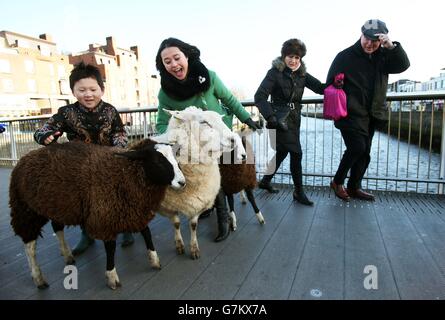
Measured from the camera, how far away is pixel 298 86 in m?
4.20

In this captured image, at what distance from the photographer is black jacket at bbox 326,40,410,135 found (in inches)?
156

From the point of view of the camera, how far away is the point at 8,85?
1873 inches

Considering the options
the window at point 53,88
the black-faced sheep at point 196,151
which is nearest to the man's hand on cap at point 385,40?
the black-faced sheep at point 196,151

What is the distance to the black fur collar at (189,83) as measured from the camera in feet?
10.1

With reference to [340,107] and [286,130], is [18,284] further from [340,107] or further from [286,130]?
[340,107]

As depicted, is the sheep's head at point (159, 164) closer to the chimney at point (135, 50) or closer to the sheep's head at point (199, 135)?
the sheep's head at point (199, 135)

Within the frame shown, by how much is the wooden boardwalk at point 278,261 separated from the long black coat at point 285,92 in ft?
3.24

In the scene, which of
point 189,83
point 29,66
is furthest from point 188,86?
point 29,66

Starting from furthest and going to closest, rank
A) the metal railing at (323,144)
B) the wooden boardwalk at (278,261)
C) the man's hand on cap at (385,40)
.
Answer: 1. the metal railing at (323,144)
2. the man's hand on cap at (385,40)
3. the wooden boardwalk at (278,261)

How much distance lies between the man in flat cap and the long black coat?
1.40 feet

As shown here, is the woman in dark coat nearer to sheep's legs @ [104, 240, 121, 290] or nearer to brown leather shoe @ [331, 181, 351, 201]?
brown leather shoe @ [331, 181, 351, 201]

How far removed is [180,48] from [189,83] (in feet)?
1.09
